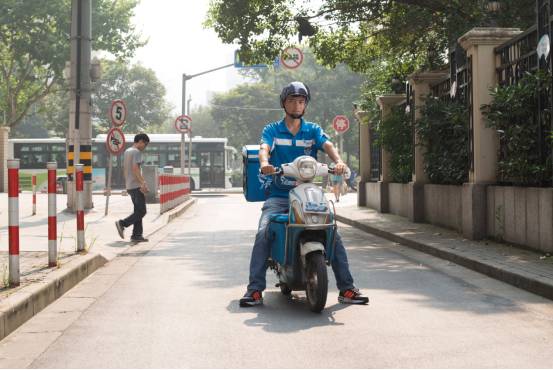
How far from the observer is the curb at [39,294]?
14.6 feet

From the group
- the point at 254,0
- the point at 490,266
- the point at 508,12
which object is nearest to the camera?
the point at 490,266

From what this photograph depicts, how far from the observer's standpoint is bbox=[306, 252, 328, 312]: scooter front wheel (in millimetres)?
4820

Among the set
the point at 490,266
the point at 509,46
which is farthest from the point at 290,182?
the point at 509,46

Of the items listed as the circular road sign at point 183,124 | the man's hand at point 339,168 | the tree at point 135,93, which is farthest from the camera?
the tree at point 135,93

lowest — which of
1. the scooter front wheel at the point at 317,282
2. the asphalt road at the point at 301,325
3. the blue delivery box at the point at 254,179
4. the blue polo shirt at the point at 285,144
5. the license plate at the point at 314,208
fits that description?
the asphalt road at the point at 301,325

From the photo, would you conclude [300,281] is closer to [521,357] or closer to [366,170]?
[521,357]

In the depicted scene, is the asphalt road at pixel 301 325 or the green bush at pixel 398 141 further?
the green bush at pixel 398 141

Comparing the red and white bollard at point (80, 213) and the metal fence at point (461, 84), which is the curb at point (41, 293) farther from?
the metal fence at point (461, 84)

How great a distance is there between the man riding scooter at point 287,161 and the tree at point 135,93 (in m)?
55.1

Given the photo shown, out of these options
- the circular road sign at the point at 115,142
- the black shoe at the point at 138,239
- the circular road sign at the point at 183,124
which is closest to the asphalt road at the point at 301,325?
the black shoe at the point at 138,239

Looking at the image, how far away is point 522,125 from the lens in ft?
27.3

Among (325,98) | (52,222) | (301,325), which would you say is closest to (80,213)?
(52,222)

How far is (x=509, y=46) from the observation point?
29.9 feet

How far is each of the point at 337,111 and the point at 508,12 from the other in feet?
140
